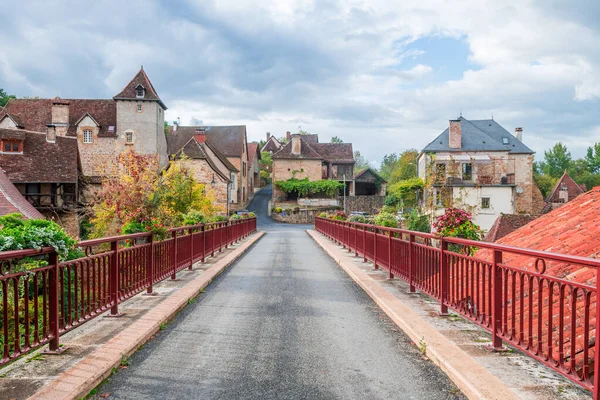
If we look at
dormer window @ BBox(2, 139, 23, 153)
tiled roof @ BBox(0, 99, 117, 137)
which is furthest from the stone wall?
dormer window @ BBox(2, 139, 23, 153)

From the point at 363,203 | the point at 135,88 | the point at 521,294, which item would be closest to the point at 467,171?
the point at 363,203

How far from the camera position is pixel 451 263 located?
22.2ft

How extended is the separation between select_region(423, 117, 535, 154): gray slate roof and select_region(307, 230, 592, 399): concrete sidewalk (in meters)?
46.1

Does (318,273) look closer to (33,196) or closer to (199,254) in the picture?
(199,254)

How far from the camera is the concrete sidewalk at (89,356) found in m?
4.18

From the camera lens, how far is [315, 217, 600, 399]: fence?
369 centimetres

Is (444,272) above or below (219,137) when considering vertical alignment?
below

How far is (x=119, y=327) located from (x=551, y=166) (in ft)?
390

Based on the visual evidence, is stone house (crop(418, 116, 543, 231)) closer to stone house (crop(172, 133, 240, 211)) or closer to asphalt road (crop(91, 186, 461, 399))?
stone house (crop(172, 133, 240, 211))

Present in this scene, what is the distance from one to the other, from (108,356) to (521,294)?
412 cm

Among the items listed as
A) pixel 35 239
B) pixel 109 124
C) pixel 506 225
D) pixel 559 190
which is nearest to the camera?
pixel 35 239

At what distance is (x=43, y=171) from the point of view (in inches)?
1501

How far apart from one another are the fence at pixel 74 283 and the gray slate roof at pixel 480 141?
45991mm

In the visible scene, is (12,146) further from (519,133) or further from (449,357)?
(519,133)
